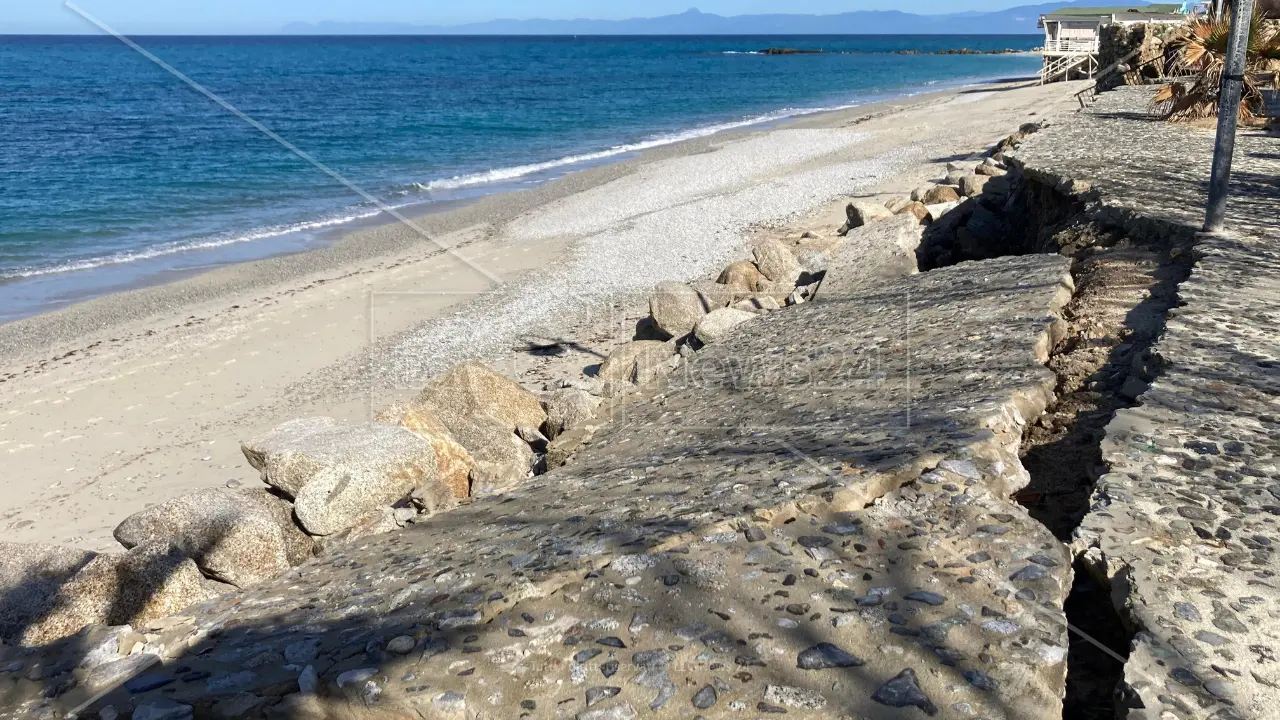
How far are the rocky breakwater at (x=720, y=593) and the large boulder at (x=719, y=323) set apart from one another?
2975 mm

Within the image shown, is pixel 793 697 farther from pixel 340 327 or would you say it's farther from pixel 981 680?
pixel 340 327

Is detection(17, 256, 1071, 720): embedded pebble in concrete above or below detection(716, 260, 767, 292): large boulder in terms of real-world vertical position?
above

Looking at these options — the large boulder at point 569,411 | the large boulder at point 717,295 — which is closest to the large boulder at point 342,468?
the large boulder at point 569,411

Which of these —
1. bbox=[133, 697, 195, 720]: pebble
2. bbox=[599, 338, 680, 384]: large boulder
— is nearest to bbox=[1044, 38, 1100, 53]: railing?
bbox=[599, 338, 680, 384]: large boulder

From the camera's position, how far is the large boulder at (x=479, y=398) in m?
7.56

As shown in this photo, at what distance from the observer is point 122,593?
522 cm

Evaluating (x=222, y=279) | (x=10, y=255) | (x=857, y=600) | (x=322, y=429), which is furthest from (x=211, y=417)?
(x=10, y=255)

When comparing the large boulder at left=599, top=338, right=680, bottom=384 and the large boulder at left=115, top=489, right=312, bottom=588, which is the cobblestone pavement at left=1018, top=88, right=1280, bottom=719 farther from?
the large boulder at left=115, top=489, right=312, bottom=588

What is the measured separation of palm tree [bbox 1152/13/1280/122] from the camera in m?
11.6

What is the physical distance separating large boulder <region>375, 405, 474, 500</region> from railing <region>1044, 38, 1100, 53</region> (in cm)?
4550

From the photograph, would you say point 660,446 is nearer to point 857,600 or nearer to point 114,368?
point 857,600

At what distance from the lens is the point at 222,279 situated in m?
14.9

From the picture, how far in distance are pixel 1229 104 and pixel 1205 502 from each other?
164 inches

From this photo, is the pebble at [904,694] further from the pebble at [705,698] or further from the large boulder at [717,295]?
the large boulder at [717,295]
